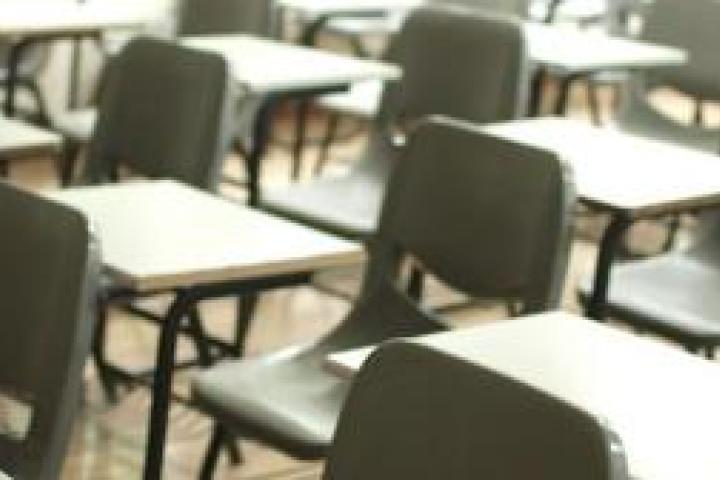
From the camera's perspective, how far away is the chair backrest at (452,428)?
4.90ft

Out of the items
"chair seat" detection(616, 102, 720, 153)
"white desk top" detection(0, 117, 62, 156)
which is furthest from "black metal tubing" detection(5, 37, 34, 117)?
"chair seat" detection(616, 102, 720, 153)

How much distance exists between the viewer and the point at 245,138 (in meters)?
4.51

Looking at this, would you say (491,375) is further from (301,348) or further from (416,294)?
(416,294)

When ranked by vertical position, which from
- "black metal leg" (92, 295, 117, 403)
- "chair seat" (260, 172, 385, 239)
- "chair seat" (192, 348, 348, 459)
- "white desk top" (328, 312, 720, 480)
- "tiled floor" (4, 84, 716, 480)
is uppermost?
"white desk top" (328, 312, 720, 480)

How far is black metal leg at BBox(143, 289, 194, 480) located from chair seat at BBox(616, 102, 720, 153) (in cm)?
246

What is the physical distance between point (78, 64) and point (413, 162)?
11.0ft

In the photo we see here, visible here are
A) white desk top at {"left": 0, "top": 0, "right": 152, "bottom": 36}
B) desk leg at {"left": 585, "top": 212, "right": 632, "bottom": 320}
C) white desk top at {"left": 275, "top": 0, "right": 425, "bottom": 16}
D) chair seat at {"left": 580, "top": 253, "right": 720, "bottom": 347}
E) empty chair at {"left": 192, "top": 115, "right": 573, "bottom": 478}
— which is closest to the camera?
empty chair at {"left": 192, "top": 115, "right": 573, "bottom": 478}

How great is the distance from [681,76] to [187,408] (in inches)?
81.2

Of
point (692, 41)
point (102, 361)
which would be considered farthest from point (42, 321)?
point (692, 41)

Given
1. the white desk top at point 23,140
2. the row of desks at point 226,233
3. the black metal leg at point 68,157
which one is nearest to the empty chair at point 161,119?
the white desk top at point 23,140

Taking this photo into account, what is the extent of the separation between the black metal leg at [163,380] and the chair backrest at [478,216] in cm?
54

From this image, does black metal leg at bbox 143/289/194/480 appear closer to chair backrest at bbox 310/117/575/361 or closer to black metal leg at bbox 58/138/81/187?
chair backrest at bbox 310/117/575/361

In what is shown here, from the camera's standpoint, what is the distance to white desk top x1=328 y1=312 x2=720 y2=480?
1.81 meters

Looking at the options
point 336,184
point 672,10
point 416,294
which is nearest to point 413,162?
point 416,294
